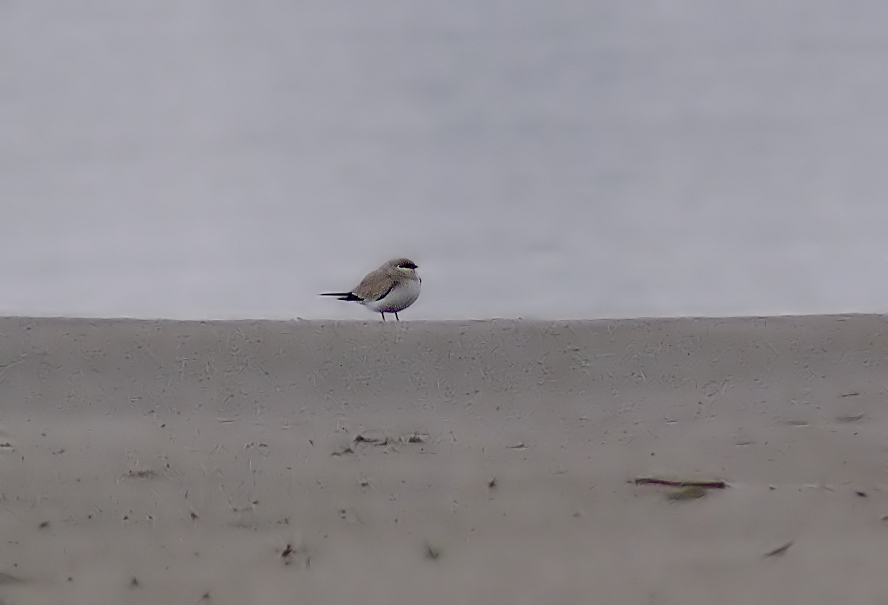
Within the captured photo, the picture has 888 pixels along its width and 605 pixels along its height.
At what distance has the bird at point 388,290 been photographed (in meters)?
3.95

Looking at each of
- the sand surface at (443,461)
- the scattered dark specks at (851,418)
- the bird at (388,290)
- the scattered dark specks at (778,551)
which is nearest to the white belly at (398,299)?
the bird at (388,290)

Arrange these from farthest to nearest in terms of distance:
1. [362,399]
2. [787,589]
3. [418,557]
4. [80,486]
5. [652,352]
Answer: [652,352] < [362,399] < [80,486] < [418,557] < [787,589]

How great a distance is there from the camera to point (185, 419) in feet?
8.15

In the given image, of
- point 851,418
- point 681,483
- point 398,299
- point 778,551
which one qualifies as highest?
point 398,299

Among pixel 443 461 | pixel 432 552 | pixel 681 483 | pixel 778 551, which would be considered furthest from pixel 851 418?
pixel 432 552

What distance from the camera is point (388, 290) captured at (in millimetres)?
3939

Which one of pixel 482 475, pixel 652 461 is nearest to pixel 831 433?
pixel 652 461

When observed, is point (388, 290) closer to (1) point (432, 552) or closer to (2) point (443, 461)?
(2) point (443, 461)

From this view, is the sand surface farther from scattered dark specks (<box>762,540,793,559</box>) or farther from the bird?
the bird

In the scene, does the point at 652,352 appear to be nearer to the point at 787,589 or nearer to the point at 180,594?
the point at 787,589

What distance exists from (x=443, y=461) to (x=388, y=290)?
5.96 ft

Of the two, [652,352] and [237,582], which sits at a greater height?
[652,352]

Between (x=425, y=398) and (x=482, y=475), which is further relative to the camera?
(x=425, y=398)

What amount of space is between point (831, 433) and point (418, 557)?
122cm
